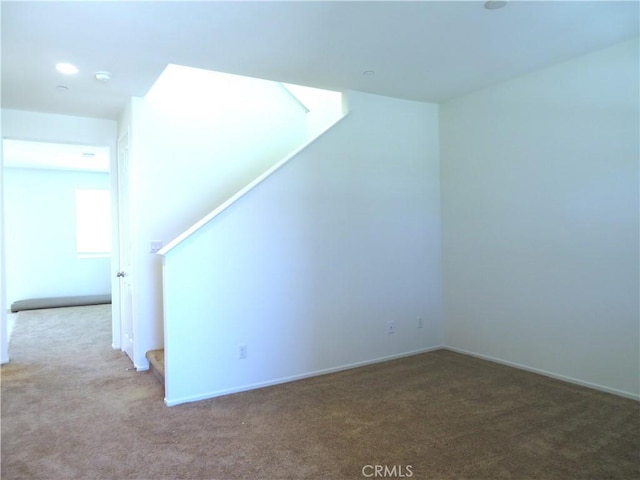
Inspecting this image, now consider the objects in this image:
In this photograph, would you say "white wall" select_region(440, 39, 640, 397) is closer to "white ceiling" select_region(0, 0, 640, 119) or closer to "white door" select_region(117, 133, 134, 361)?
"white ceiling" select_region(0, 0, 640, 119)

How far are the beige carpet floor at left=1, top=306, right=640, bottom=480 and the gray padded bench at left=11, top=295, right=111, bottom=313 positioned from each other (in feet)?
12.3

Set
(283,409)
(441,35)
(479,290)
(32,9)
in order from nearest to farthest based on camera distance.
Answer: (32,9) → (441,35) → (283,409) → (479,290)

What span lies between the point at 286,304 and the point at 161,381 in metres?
1.16

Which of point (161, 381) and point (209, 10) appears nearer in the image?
point (209, 10)

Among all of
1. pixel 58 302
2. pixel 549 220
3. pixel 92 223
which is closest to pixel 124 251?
pixel 58 302

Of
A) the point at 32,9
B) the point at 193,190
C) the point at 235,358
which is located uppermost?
the point at 32,9

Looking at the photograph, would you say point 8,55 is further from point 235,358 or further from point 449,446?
point 449,446

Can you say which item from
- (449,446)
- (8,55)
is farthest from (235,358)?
(8,55)

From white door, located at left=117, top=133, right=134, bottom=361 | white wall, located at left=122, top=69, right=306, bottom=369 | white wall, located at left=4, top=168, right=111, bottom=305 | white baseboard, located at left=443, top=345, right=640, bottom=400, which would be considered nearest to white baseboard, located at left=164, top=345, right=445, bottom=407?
white baseboard, located at left=443, top=345, right=640, bottom=400

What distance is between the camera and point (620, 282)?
3129 millimetres

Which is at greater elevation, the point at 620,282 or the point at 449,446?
the point at 620,282

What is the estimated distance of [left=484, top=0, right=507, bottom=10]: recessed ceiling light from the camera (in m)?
2.41

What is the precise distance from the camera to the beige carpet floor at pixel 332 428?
2271 millimetres

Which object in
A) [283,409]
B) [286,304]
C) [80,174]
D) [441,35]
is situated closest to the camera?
[441,35]
